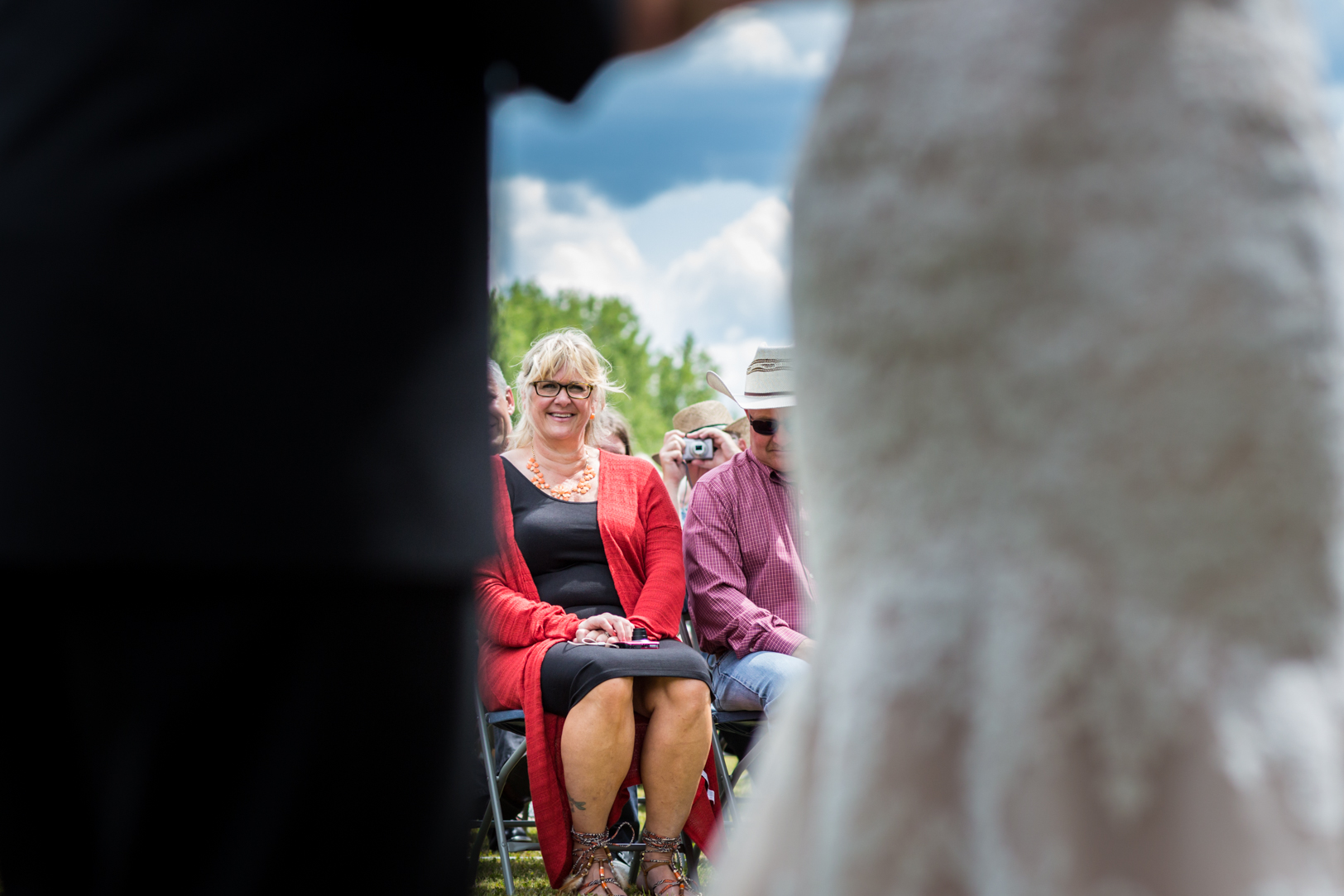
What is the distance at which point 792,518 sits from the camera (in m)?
4.80

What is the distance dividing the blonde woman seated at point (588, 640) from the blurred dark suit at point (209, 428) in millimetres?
2933

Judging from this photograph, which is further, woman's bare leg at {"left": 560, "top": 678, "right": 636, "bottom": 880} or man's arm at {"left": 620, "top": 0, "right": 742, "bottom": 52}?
woman's bare leg at {"left": 560, "top": 678, "right": 636, "bottom": 880}

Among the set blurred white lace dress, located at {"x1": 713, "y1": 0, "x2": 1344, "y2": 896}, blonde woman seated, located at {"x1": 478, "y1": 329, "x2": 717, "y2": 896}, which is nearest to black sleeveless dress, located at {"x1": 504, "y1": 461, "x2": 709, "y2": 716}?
blonde woman seated, located at {"x1": 478, "y1": 329, "x2": 717, "y2": 896}

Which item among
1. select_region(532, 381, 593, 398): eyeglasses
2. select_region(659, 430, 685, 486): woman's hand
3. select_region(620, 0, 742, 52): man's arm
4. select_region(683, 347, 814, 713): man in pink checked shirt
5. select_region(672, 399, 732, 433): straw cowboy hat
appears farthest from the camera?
select_region(672, 399, 732, 433): straw cowboy hat

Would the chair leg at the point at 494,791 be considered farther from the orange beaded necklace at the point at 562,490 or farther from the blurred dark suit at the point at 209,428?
the blurred dark suit at the point at 209,428

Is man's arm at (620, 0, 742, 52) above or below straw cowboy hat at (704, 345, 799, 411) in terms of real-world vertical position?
above

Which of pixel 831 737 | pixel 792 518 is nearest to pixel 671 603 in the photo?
pixel 792 518

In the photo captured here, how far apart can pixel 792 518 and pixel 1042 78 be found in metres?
4.00

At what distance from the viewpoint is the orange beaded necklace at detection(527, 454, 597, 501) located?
442cm

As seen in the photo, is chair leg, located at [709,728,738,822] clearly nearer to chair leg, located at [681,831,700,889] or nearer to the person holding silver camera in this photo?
chair leg, located at [681,831,700,889]

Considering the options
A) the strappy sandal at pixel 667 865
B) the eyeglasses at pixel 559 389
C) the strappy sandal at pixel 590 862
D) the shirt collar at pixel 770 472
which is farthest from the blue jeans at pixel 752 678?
the eyeglasses at pixel 559 389

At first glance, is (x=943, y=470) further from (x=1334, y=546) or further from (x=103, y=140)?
(x=103, y=140)

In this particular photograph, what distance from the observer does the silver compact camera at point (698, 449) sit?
272 inches

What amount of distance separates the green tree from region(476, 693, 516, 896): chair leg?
33.4 metres
